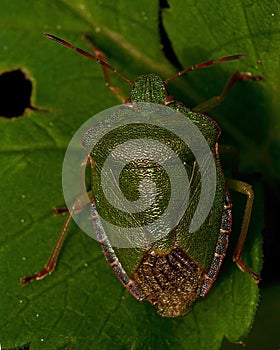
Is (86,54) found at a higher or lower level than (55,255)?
higher

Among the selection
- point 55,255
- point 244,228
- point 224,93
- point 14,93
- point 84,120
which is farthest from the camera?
point 14,93

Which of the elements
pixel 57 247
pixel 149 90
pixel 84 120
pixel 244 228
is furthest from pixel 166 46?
pixel 57 247

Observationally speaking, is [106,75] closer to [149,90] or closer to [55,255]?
[149,90]

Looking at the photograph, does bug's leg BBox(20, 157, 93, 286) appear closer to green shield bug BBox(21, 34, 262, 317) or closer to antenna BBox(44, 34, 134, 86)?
green shield bug BBox(21, 34, 262, 317)

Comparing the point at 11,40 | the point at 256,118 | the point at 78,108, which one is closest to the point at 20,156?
the point at 78,108

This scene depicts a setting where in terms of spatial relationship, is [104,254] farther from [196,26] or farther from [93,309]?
[196,26]

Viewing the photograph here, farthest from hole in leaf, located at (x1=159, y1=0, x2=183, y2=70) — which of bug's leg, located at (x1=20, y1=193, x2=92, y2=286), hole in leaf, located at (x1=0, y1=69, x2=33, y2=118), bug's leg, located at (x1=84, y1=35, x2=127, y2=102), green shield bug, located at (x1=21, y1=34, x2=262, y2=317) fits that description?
bug's leg, located at (x1=20, y1=193, x2=92, y2=286)
